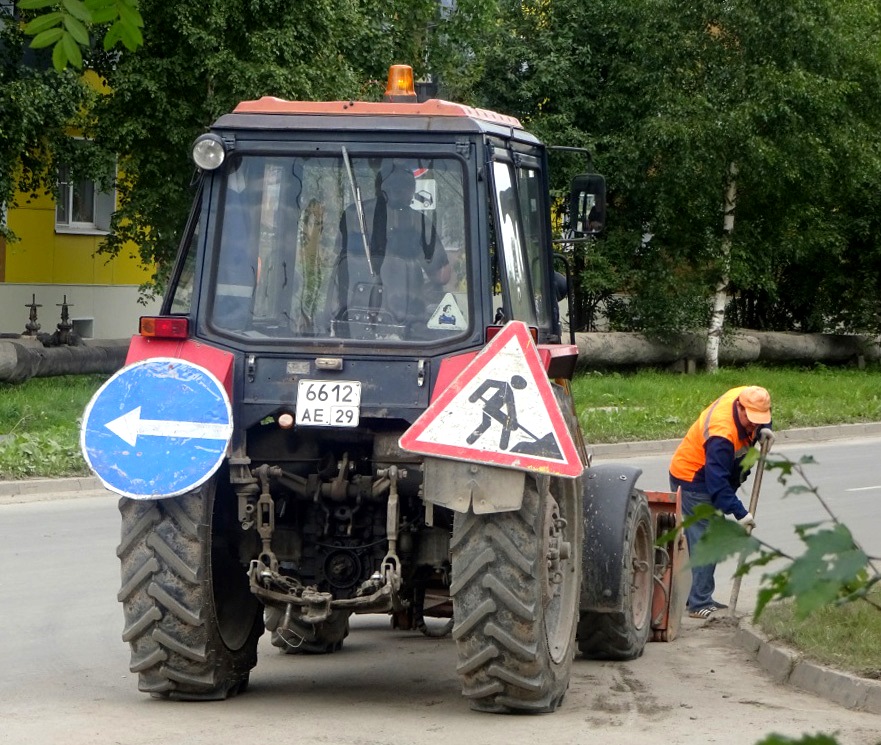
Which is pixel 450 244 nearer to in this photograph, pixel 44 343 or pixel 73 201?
pixel 44 343

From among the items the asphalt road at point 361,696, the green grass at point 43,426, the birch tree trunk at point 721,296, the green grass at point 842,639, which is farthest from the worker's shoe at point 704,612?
the birch tree trunk at point 721,296

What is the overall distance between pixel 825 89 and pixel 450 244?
2342cm

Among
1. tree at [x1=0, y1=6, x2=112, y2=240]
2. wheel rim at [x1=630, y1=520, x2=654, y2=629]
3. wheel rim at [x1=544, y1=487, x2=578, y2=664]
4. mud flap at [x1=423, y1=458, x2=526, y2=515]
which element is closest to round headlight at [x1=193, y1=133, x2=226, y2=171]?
mud flap at [x1=423, y1=458, x2=526, y2=515]

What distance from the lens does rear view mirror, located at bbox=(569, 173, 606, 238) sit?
25.0 ft

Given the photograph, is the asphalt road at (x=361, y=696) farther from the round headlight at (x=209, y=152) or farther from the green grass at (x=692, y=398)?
the green grass at (x=692, y=398)

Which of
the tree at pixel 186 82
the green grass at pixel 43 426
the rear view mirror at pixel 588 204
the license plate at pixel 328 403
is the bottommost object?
the green grass at pixel 43 426

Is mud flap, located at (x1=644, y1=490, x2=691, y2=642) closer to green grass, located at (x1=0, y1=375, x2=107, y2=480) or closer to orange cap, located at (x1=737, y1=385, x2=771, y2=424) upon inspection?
orange cap, located at (x1=737, y1=385, x2=771, y2=424)

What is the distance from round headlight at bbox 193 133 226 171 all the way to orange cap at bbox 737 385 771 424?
3.72 metres

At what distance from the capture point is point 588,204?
7.67 m

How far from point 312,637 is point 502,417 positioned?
7.86 ft

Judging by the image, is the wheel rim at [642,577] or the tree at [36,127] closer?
the wheel rim at [642,577]

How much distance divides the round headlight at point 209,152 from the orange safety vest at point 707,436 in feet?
11.8

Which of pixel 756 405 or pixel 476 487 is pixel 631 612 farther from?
pixel 476 487

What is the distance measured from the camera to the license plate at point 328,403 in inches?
253
